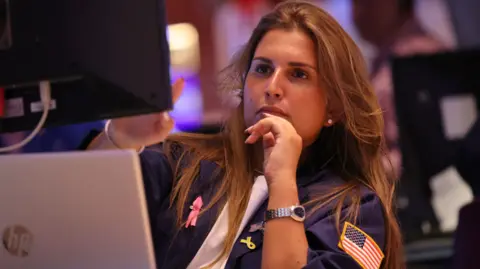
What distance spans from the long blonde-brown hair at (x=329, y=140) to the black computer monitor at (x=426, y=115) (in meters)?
1.72

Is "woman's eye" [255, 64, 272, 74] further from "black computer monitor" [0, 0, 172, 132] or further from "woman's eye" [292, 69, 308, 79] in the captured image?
"black computer monitor" [0, 0, 172, 132]

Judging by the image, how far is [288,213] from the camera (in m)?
1.49

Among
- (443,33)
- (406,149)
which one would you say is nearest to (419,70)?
(406,149)

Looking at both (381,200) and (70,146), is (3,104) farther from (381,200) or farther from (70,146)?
(381,200)

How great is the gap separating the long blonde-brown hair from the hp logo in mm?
467

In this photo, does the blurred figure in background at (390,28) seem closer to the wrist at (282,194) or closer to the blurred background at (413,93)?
the blurred background at (413,93)

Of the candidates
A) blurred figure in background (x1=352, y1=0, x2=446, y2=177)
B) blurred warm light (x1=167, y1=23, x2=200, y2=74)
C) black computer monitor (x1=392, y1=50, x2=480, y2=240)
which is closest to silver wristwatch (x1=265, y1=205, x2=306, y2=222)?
black computer monitor (x1=392, y1=50, x2=480, y2=240)

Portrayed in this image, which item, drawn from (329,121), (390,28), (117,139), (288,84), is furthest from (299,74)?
(390,28)

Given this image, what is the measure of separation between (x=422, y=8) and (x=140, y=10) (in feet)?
12.5

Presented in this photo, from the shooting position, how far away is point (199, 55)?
4.88 metres

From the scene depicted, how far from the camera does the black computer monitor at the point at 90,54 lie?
125cm

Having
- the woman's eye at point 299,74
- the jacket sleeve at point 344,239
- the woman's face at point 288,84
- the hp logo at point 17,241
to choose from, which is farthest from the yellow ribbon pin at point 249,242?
the hp logo at point 17,241

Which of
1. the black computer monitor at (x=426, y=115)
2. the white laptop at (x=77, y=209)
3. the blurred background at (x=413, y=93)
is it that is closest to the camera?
the white laptop at (x=77, y=209)

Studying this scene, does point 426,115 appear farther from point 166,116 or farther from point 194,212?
point 166,116
